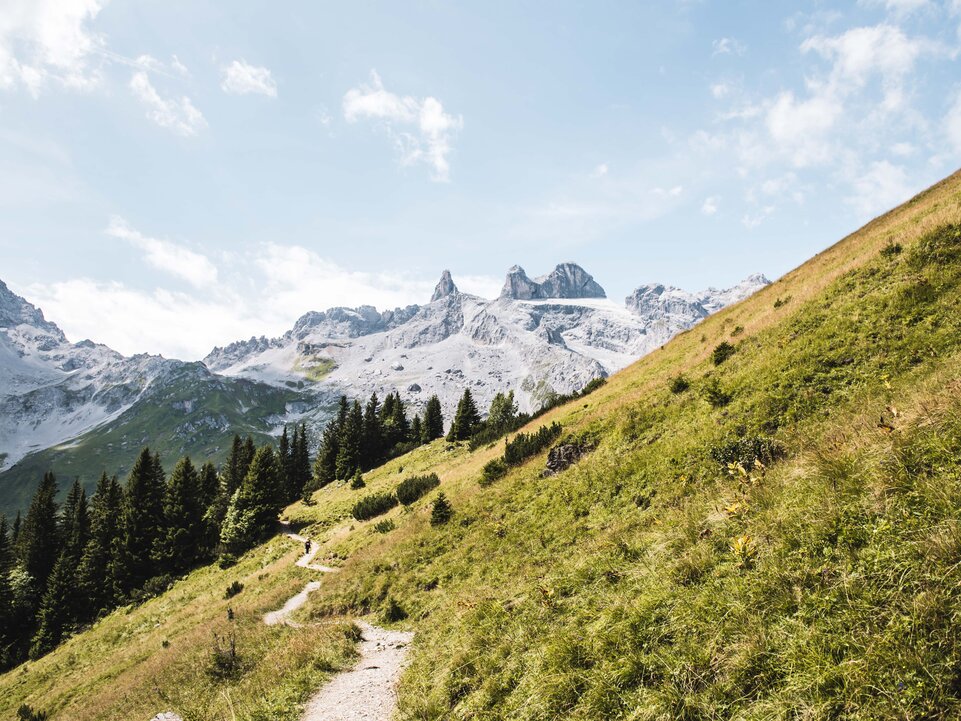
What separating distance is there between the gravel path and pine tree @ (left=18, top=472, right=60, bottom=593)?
6668 centimetres

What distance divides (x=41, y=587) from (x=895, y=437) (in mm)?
77396

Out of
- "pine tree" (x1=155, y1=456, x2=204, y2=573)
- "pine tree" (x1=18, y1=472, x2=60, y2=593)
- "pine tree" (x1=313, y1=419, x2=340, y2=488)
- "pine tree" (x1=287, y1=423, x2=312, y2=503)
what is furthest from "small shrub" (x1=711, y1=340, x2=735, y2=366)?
"pine tree" (x1=18, y1=472, x2=60, y2=593)

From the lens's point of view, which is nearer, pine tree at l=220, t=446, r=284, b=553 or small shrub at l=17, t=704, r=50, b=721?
small shrub at l=17, t=704, r=50, b=721

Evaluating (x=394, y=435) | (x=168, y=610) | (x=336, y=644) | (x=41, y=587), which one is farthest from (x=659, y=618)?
(x=394, y=435)

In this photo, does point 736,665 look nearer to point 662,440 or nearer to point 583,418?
point 662,440

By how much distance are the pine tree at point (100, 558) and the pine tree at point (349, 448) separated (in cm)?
2779

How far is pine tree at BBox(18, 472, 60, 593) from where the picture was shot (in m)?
55.9

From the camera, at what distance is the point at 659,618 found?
696 centimetres

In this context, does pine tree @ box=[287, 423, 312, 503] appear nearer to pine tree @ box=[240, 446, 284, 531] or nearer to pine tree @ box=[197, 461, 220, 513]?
pine tree @ box=[197, 461, 220, 513]

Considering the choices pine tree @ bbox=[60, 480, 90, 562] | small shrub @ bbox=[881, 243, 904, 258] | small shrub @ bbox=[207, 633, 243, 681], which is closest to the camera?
small shrub @ bbox=[207, 633, 243, 681]

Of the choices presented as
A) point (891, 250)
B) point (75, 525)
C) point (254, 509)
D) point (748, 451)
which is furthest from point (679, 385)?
point (75, 525)

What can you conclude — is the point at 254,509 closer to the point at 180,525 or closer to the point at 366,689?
the point at 180,525

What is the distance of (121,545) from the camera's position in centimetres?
4838

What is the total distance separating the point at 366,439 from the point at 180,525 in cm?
2981
